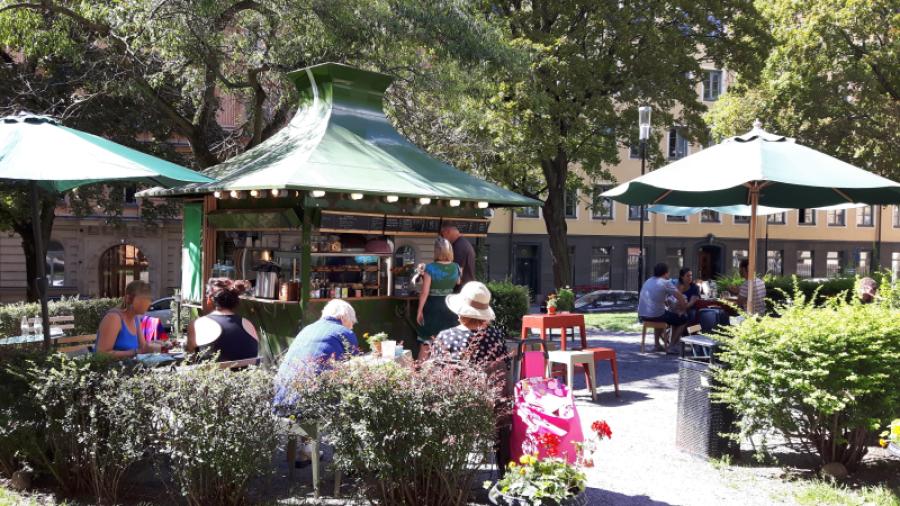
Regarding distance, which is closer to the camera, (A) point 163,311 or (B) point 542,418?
(B) point 542,418

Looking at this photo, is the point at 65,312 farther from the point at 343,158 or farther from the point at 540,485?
the point at 540,485

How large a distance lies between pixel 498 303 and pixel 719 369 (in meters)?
10.2

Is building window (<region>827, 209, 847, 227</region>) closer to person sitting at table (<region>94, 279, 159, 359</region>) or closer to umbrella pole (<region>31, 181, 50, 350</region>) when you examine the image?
person sitting at table (<region>94, 279, 159, 359</region>)

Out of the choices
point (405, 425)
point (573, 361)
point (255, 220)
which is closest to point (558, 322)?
point (573, 361)

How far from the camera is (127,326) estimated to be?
271 inches

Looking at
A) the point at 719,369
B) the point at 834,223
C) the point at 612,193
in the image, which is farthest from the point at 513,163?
the point at 834,223

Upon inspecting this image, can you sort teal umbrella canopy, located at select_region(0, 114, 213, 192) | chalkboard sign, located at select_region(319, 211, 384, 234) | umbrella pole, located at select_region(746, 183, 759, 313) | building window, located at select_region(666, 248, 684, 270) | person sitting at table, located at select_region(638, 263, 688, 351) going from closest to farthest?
teal umbrella canopy, located at select_region(0, 114, 213, 192) < umbrella pole, located at select_region(746, 183, 759, 313) < chalkboard sign, located at select_region(319, 211, 384, 234) < person sitting at table, located at select_region(638, 263, 688, 351) < building window, located at select_region(666, 248, 684, 270)

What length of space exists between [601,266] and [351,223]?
32.8m

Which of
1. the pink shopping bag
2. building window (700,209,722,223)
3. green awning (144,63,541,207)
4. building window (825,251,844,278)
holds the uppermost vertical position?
building window (700,209,722,223)

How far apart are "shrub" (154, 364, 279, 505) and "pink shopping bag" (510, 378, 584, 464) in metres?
1.68

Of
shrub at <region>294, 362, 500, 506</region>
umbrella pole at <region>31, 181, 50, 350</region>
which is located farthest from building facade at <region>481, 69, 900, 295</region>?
shrub at <region>294, 362, 500, 506</region>

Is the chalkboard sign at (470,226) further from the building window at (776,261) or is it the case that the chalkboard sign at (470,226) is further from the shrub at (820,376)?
the building window at (776,261)

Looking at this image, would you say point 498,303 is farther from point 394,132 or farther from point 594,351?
point 594,351

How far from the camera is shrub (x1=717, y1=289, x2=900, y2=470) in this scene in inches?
224
